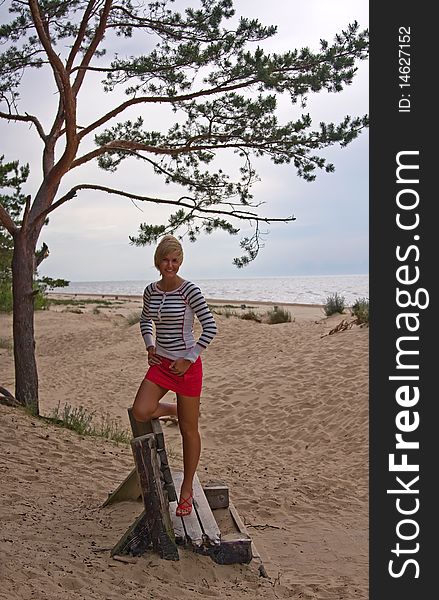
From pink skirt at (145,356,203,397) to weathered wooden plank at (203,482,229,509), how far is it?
1.41m

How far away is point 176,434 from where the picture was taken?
38.5 feet

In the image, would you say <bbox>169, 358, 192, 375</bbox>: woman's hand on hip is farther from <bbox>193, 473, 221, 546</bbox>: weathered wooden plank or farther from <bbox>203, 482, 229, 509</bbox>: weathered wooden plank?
<bbox>203, 482, 229, 509</bbox>: weathered wooden plank

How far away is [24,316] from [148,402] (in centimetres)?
530

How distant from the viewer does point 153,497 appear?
4.85m

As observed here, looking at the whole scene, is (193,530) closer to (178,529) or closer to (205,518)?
(178,529)

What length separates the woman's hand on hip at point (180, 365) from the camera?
4.80 m

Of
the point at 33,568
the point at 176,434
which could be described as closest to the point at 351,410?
the point at 176,434

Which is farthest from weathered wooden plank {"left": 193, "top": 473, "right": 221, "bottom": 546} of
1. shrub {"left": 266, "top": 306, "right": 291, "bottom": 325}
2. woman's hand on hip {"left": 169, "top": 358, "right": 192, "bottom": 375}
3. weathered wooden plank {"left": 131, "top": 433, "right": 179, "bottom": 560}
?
shrub {"left": 266, "top": 306, "right": 291, "bottom": 325}

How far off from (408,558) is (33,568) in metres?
2.29

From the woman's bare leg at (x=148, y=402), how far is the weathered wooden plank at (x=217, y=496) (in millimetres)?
1191

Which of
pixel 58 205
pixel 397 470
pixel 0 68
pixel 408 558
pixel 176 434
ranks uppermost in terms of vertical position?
pixel 0 68

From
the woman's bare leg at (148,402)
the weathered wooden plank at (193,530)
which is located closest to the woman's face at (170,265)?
the woman's bare leg at (148,402)

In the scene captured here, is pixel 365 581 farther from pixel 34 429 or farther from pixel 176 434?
pixel 176 434

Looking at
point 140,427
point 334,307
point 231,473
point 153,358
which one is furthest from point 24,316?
point 334,307
